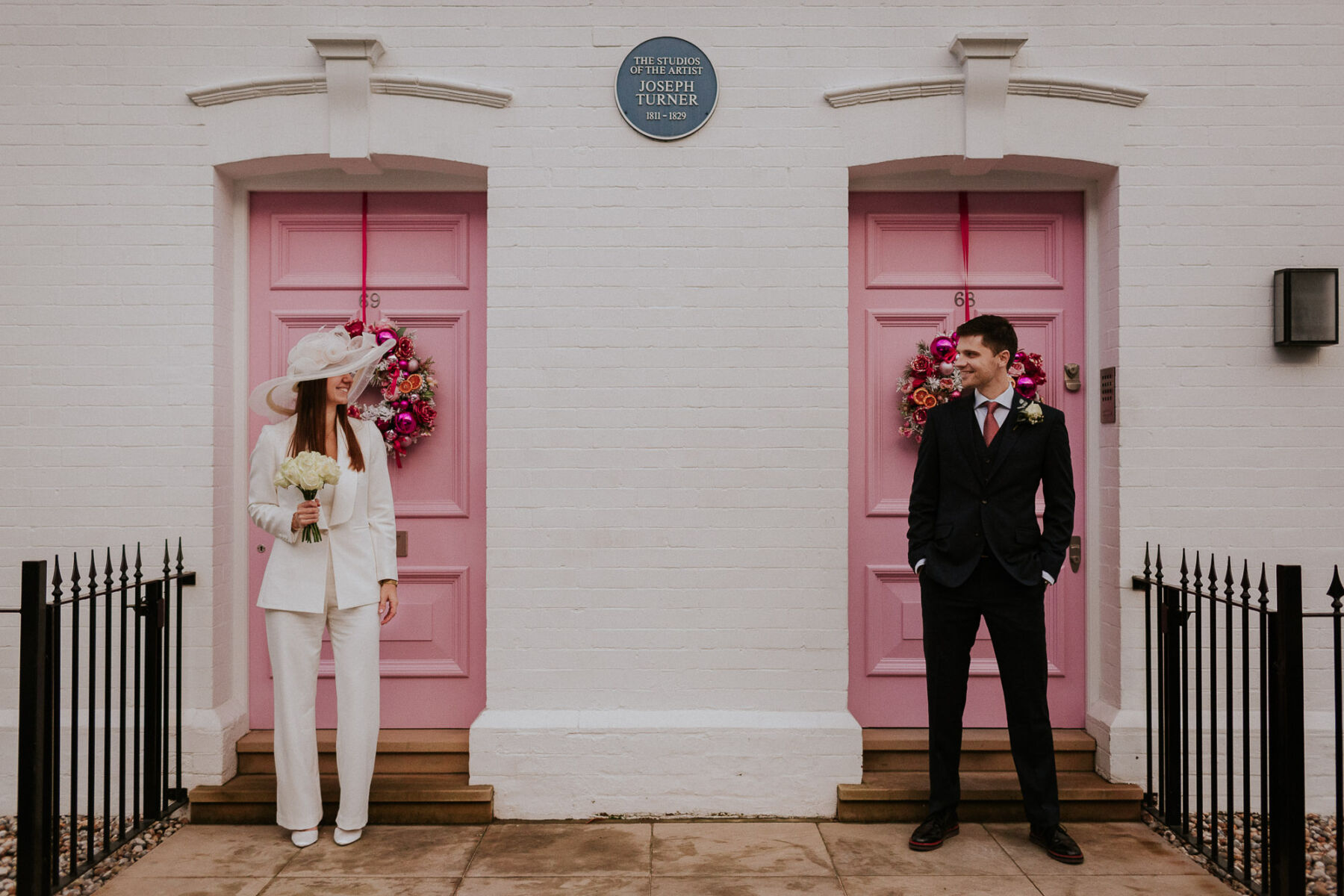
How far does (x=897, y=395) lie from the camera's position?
474 centimetres

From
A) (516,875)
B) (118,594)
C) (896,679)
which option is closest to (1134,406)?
(896,679)

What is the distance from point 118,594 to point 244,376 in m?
1.27

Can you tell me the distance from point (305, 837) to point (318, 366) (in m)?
2.04

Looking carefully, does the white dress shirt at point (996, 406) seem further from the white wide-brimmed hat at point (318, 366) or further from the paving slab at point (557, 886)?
the white wide-brimmed hat at point (318, 366)

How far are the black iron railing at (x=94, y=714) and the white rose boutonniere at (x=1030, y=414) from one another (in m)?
3.78

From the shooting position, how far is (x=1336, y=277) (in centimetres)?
441

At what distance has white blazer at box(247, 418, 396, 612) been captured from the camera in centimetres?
393

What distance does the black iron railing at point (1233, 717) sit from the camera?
3395mm

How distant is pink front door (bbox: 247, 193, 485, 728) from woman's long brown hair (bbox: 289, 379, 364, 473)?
73cm

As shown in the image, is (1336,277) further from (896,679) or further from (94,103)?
(94,103)

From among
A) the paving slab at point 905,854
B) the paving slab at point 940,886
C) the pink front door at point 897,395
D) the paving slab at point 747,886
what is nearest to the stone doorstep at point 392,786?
the paving slab at point 747,886

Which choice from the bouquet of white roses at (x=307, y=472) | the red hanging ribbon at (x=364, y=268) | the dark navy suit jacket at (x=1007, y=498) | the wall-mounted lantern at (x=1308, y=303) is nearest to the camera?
the bouquet of white roses at (x=307, y=472)

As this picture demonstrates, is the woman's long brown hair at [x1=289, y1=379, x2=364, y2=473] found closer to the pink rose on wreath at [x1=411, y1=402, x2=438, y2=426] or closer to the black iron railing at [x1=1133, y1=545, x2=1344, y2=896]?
the pink rose on wreath at [x1=411, y1=402, x2=438, y2=426]

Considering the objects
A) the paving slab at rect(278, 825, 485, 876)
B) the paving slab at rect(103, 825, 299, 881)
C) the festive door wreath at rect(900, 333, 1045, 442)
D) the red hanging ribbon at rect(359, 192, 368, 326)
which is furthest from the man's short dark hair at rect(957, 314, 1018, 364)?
the paving slab at rect(103, 825, 299, 881)
